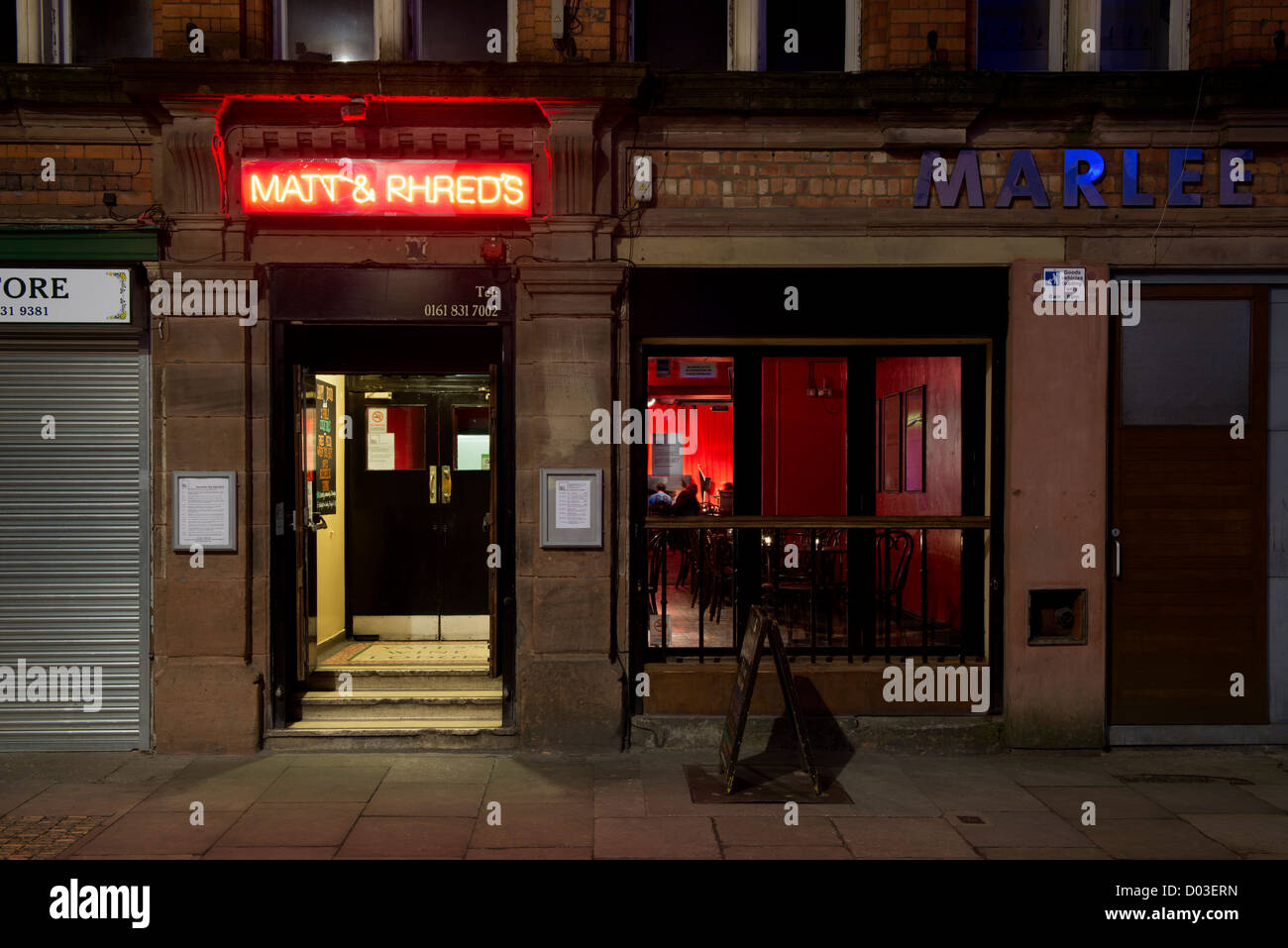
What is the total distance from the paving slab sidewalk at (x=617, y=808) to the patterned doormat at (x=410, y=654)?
114 cm

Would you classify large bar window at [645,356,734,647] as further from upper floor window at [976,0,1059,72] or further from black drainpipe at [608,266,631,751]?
upper floor window at [976,0,1059,72]

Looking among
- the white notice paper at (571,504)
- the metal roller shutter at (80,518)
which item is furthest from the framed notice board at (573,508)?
the metal roller shutter at (80,518)

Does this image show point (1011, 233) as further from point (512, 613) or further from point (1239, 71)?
point (512, 613)

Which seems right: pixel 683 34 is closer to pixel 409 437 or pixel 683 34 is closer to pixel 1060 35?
pixel 1060 35

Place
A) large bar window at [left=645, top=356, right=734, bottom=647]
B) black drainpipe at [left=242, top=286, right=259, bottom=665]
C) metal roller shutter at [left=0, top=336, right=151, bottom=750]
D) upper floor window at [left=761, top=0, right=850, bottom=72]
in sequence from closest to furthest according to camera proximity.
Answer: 1. black drainpipe at [left=242, top=286, right=259, bottom=665]
2. metal roller shutter at [left=0, top=336, right=151, bottom=750]
3. large bar window at [left=645, top=356, right=734, bottom=647]
4. upper floor window at [left=761, top=0, right=850, bottom=72]

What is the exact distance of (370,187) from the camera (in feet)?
23.0

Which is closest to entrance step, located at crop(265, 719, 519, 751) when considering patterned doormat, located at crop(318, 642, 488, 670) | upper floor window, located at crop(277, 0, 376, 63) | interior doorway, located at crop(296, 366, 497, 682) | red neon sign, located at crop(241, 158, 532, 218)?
patterned doormat, located at crop(318, 642, 488, 670)

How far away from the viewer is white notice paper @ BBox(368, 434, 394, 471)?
902 centimetres

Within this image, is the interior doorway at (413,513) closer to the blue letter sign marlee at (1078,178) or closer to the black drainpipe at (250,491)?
the black drainpipe at (250,491)

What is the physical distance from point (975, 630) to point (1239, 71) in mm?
4648

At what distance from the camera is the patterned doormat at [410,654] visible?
811cm

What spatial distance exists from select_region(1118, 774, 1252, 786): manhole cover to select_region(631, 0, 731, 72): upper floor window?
6.18 meters

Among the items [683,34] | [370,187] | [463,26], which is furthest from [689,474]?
[463,26]

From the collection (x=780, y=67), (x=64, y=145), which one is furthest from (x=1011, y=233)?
(x=64, y=145)
